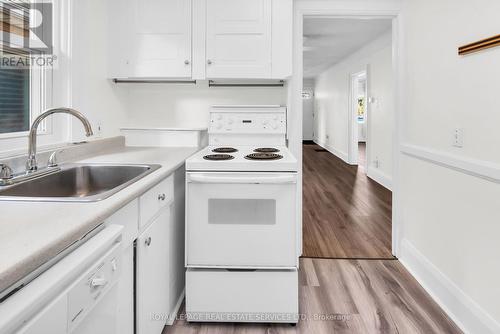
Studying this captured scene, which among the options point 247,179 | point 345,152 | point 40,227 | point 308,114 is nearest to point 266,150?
point 247,179

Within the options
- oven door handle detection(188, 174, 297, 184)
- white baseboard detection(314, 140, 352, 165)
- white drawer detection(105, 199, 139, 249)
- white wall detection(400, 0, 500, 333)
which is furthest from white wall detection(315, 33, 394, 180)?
white drawer detection(105, 199, 139, 249)

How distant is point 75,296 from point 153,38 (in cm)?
196

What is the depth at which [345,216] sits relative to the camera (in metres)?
3.77

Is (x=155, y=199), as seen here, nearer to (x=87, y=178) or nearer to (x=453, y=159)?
(x=87, y=178)

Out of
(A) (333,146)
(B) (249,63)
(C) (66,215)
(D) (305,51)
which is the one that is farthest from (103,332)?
(A) (333,146)

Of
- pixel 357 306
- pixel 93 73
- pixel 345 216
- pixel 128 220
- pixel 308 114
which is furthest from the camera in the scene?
pixel 308 114

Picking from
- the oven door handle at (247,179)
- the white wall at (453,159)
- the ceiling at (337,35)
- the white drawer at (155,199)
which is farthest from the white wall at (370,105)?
the white drawer at (155,199)

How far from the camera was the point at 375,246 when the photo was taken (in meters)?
2.92

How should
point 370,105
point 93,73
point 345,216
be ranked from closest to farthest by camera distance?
point 93,73 → point 345,216 → point 370,105

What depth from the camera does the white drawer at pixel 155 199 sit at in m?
1.35

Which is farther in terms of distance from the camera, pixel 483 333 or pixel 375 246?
pixel 375 246

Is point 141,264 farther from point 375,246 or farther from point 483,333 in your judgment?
point 375,246

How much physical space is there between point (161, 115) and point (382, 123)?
3.94m

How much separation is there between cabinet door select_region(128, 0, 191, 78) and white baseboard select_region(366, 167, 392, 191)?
3.77 m
